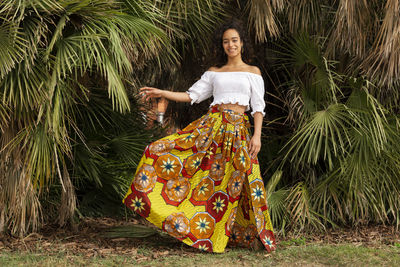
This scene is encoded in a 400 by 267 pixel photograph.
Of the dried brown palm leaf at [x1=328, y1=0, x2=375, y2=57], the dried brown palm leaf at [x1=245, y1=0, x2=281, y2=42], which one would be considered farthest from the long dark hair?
the dried brown palm leaf at [x1=328, y1=0, x2=375, y2=57]

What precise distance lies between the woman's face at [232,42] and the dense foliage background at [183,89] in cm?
52

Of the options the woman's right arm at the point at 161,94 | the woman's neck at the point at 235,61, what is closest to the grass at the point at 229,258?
the woman's right arm at the point at 161,94

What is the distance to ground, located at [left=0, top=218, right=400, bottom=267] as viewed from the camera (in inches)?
136

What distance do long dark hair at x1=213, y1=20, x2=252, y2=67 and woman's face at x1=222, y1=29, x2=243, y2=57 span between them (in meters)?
0.04

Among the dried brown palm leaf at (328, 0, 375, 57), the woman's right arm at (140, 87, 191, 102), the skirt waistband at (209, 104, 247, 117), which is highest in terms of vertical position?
the dried brown palm leaf at (328, 0, 375, 57)

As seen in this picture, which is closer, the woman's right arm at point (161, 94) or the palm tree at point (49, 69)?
the palm tree at point (49, 69)

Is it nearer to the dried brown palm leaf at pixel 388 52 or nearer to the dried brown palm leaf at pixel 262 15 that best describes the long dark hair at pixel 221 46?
Answer: the dried brown palm leaf at pixel 262 15

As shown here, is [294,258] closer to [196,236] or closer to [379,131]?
[196,236]

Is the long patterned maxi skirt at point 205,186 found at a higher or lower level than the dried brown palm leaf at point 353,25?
lower

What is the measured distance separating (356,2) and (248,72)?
4.01ft

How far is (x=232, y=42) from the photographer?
3.87m

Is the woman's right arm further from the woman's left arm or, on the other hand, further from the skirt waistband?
the woman's left arm

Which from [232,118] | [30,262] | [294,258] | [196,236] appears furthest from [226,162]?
[30,262]

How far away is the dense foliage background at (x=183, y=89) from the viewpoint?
354 centimetres
